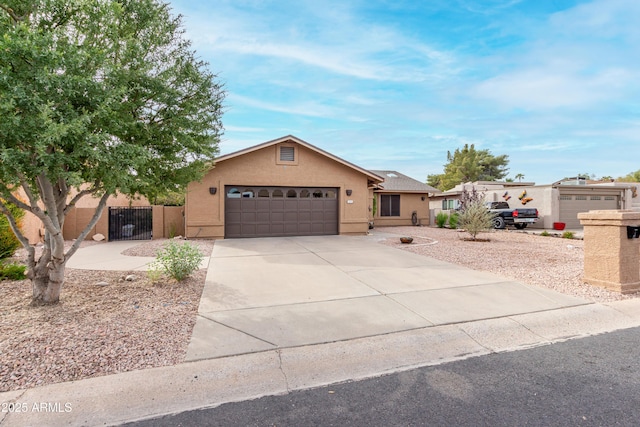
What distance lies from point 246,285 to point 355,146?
1052 inches

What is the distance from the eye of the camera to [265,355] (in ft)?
11.0

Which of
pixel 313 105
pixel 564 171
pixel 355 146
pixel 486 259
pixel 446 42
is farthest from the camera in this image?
pixel 564 171

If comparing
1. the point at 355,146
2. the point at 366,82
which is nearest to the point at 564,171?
the point at 355,146

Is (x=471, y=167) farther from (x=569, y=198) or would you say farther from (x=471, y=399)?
(x=471, y=399)

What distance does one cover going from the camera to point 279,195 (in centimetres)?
1429

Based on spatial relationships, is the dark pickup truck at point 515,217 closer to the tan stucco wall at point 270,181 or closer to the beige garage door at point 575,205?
the beige garage door at point 575,205

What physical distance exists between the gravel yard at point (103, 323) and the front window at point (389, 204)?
14.0 meters

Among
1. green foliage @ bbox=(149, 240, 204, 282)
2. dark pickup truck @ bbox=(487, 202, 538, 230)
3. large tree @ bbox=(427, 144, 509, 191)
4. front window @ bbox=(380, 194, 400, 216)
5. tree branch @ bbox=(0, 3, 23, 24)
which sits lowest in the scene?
green foliage @ bbox=(149, 240, 204, 282)

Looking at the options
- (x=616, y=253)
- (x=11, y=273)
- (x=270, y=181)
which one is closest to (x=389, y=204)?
(x=270, y=181)

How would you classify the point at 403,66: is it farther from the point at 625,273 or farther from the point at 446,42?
the point at 625,273

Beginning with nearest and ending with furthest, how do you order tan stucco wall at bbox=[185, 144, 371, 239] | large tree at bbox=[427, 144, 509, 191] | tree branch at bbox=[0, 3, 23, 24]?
tree branch at bbox=[0, 3, 23, 24], tan stucco wall at bbox=[185, 144, 371, 239], large tree at bbox=[427, 144, 509, 191]

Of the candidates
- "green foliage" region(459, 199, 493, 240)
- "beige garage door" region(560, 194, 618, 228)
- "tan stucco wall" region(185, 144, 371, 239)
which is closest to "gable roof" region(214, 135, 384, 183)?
"tan stucco wall" region(185, 144, 371, 239)

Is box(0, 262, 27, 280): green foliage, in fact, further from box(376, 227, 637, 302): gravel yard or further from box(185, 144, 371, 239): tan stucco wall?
box(376, 227, 637, 302): gravel yard

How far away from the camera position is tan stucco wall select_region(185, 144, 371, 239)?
43.2 ft
